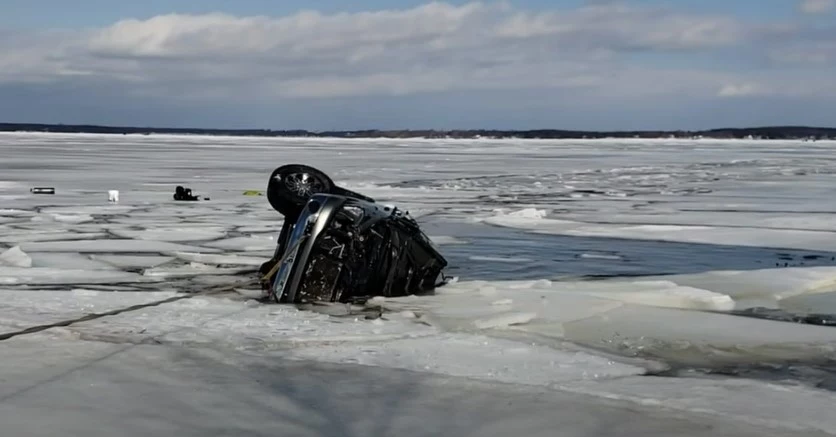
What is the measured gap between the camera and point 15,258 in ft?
31.1

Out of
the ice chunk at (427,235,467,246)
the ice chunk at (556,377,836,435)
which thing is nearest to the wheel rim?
the ice chunk at (427,235,467,246)

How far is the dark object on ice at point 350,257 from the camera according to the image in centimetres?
766

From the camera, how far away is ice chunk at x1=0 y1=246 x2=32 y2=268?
922 cm

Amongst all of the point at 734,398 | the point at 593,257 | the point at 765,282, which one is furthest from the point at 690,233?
the point at 734,398

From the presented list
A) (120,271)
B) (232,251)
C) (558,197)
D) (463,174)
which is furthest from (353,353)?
(463,174)

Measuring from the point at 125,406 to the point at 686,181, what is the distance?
80.9 feet

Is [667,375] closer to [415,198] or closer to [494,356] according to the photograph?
[494,356]

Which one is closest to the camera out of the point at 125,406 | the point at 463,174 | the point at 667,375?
the point at 125,406

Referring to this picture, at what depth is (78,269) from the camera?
908cm

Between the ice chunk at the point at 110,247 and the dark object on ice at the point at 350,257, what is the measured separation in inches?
99.6

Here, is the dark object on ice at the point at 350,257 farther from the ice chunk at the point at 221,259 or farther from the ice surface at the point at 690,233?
the ice surface at the point at 690,233

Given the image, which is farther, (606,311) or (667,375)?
(606,311)

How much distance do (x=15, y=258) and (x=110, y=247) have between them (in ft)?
4.74

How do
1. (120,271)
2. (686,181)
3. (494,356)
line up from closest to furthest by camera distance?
(494,356) < (120,271) < (686,181)
